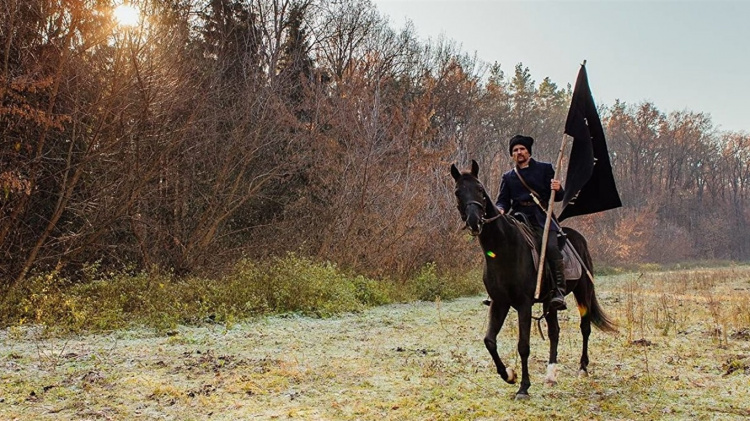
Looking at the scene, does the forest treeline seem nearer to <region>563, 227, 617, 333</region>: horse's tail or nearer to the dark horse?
the dark horse

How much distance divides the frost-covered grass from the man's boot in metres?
0.76

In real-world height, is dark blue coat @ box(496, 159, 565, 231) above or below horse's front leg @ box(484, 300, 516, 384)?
above

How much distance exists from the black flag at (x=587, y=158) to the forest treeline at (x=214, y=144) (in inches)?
285

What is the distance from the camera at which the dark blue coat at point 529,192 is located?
5469mm

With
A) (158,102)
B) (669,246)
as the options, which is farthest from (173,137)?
(669,246)

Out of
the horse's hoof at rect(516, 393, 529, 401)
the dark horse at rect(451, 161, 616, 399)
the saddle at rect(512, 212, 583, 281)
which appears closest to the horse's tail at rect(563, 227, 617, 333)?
the saddle at rect(512, 212, 583, 281)

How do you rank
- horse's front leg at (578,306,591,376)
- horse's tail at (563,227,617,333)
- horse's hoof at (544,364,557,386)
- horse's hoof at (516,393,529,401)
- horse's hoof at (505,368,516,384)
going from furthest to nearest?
horse's tail at (563,227,617,333) < horse's front leg at (578,306,591,376) < horse's hoof at (544,364,557,386) < horse's hoof at (505,368,516,384) < horse's hoof at (516,393,529,401)

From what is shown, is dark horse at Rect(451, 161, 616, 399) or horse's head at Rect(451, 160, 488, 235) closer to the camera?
horse's head at Rect(451, 160, 488, 235)

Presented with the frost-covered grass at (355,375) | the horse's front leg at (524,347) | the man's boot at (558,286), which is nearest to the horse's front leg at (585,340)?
the frost-covered grass at (355,375)

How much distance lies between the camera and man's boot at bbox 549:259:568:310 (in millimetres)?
5020

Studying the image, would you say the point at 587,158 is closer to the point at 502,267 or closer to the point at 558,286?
the point at 558,286

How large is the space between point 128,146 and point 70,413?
7.01 meters

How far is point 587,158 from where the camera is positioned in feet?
18.0

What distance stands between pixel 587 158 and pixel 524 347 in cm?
213
